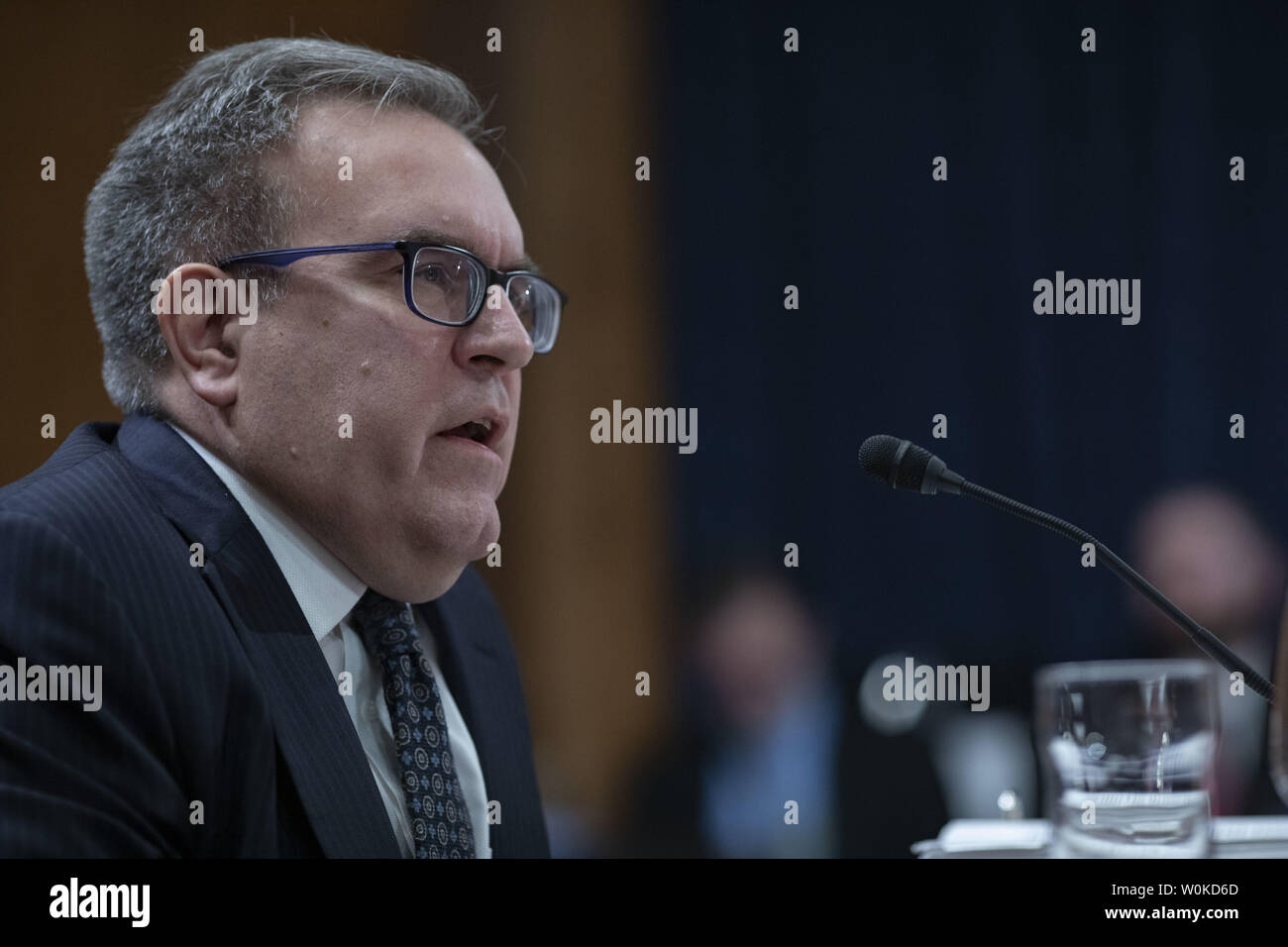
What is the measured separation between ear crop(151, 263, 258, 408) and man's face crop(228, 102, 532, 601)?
0.02 m

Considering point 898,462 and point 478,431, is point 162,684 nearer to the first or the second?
point 478,431

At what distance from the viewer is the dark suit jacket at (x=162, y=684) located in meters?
0.86

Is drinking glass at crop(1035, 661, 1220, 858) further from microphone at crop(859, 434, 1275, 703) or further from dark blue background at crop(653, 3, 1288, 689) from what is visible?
dark blue background at crop(653, 3, 1288, 689)

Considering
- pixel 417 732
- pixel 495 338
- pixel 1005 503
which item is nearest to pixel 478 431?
pixel 495 338

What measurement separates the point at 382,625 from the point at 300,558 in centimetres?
12

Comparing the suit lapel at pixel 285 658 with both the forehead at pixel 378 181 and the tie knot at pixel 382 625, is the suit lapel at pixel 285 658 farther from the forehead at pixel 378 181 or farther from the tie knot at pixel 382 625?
the forehead at pixel 378 181

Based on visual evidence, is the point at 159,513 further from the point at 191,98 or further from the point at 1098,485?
the point at 1098,485

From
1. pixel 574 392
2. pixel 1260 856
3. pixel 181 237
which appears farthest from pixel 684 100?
pixel 1260 856

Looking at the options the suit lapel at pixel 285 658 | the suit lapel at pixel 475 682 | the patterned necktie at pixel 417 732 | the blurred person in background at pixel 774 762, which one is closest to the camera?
the suit lapel at pixel 285 658

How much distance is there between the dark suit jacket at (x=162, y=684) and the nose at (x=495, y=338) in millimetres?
297

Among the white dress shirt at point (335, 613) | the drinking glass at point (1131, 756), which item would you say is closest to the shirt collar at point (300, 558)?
the white dress shirt at point (335, 613)

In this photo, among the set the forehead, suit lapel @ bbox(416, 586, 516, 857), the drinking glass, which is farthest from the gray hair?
the drinking glass

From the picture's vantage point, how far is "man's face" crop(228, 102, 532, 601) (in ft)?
3.79
